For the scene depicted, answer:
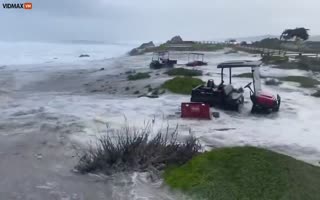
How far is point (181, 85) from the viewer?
2370cm

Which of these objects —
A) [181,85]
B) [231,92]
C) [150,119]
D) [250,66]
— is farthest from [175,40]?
[150,119]

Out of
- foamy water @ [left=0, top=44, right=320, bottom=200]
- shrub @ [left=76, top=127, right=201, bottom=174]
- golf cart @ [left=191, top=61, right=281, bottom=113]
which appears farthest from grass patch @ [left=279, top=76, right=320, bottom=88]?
shrub @ [left=76, top=127, right=201, bottom=174]

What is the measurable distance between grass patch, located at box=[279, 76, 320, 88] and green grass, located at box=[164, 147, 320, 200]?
1834cm

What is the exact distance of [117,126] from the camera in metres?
14.3

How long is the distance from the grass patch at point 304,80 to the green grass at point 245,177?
18336mm

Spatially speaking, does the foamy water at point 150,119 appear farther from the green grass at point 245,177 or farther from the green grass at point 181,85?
the green grass at point 181,85

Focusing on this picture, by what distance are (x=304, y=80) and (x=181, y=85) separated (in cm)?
916

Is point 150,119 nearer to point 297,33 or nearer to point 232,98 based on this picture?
point 232,98

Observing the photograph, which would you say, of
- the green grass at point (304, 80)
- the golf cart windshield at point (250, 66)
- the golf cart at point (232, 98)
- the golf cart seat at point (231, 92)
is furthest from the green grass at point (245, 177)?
the green grass at point (304, 80)

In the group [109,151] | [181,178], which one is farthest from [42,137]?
[181,178]

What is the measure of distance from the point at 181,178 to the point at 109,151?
2.00 meters

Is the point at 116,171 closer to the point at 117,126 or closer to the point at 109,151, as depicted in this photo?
the point at 109,151

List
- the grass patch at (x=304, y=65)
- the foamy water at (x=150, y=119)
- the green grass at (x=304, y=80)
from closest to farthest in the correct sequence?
1. the foamy water at (x=150, y=119)
2. the green grass at (x=304, y=80)
3. the grass patch at (x=304, y=65)

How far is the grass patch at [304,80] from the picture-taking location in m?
25.4
